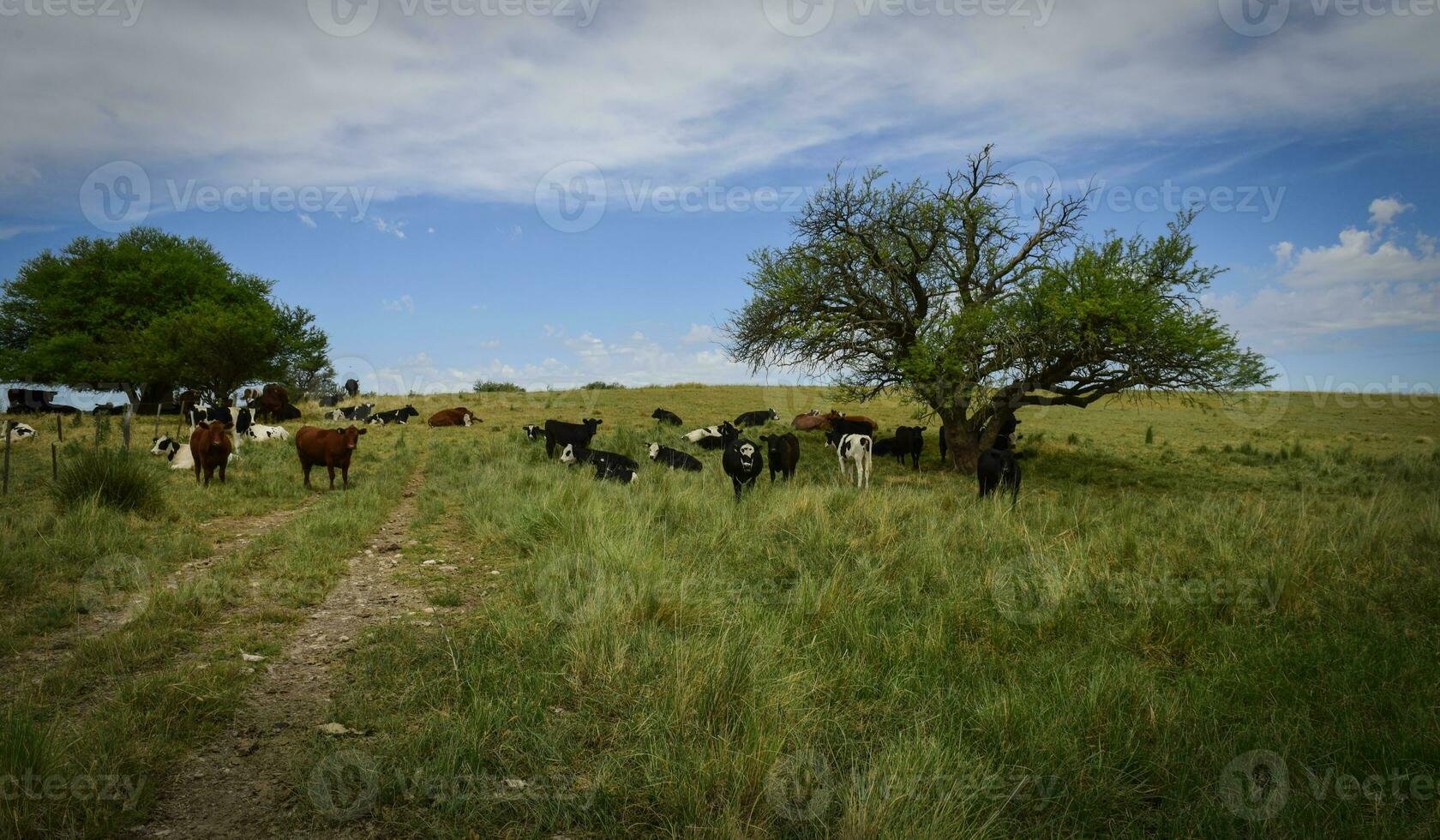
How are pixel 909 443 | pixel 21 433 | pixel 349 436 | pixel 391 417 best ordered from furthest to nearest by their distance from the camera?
pixel 391 417 → pixel 909 443 → pixel 21 433 → pixel 349 436

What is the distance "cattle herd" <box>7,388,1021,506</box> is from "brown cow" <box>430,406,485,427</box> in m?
0.03

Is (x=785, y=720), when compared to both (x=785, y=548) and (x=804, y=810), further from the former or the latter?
(x=785, y=548)

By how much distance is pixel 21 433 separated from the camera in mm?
20656

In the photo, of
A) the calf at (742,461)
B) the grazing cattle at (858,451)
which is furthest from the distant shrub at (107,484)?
the grazing cattle at (858,451)

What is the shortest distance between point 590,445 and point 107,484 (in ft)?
39.2

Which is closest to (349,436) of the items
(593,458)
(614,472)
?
(593,458)

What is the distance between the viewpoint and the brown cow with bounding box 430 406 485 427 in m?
26.3

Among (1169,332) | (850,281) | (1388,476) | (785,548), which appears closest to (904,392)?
(850,281)

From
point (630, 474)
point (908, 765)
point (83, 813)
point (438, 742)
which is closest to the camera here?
point (83, 813)

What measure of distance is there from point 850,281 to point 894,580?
15060 millimetres

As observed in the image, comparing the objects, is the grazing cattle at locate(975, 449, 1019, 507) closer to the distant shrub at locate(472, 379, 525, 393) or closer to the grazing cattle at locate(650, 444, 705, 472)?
the grazing cattle at locate(650, 444, 705, 472)

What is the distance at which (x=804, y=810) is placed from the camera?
3.27 metres

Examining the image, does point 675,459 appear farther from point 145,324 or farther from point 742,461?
point 145,324

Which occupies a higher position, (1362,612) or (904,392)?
(904,392)
